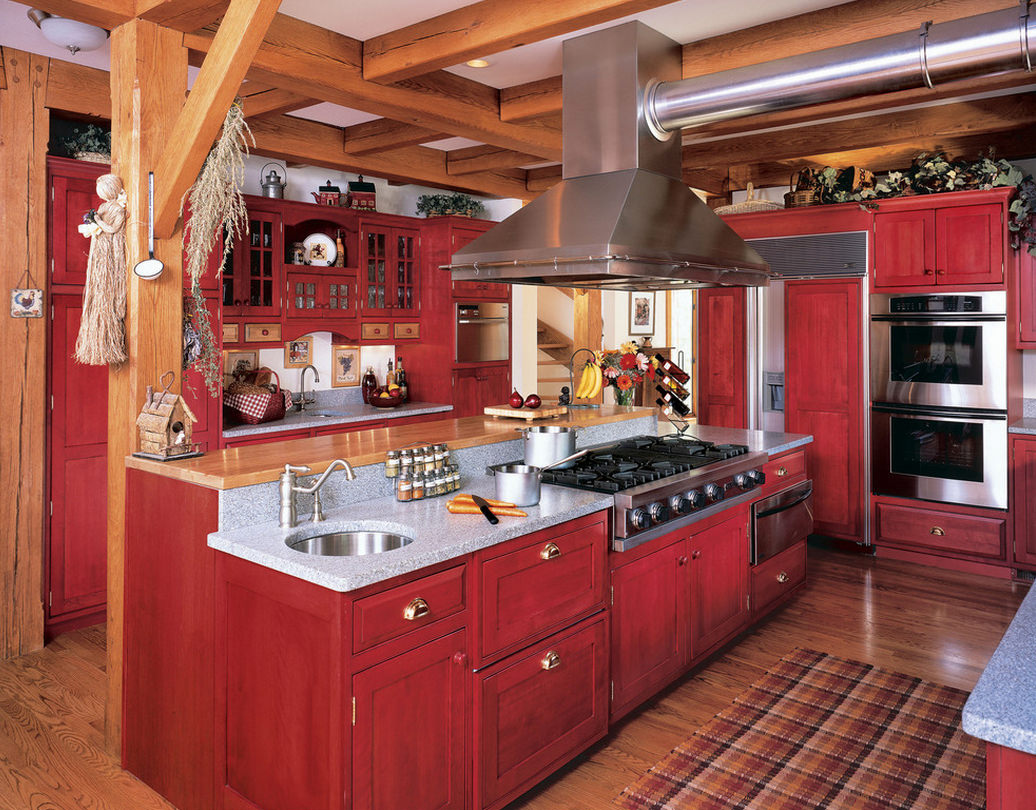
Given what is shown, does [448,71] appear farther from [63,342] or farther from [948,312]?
[948,312]

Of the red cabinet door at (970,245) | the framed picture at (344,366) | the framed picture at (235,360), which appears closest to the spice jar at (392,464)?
the framed picture at (235,360)

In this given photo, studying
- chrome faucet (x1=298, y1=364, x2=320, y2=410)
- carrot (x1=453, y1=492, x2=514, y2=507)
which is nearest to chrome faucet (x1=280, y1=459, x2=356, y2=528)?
carrot (x1=453, y1=492, x2=514, y2=507)

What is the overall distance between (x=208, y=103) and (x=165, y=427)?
1077 millimetres

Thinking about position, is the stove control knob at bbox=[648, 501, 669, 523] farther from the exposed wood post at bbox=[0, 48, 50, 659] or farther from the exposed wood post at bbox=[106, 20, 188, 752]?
the exposed wood post at bbox=[0, 48, 50, 659]

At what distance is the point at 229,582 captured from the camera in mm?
2359

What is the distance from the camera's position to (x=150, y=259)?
9.21ft

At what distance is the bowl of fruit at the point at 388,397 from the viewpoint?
5.91m

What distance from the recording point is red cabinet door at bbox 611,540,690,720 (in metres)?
2.98

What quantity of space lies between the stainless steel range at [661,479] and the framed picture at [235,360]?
278cm

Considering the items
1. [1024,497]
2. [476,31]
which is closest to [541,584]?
[476,31]

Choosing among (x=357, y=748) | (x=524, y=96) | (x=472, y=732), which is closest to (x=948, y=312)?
(x=524, y=96)

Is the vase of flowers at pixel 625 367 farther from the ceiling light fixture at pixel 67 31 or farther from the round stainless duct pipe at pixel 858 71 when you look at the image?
the ceiling light fixture at pixel 67 31

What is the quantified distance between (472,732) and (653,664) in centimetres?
109

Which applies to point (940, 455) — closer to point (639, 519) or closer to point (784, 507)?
point (784, 507)
